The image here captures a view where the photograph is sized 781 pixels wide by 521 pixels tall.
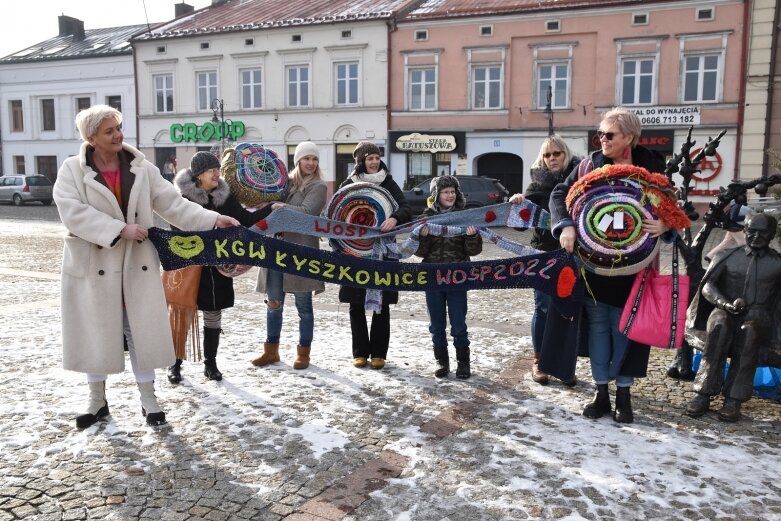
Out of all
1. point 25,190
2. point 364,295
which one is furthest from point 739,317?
point 25,190

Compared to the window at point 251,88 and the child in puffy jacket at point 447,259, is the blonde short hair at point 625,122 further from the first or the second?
the window at point 251,88

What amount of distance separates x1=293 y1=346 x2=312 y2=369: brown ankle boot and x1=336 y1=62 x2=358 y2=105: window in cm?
2333

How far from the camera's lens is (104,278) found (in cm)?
410

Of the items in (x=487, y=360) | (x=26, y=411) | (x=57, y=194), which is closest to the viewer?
(x=57, y=194)

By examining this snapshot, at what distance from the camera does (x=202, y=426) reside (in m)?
4.29

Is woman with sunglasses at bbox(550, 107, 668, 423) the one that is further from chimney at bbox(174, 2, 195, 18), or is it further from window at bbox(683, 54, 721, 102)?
chimney at bbox(174, 2, 195, 18)

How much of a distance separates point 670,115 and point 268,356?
21.5 meters

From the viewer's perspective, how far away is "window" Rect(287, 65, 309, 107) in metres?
28.5

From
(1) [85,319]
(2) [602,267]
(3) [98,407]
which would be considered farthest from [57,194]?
(2) [602,267]

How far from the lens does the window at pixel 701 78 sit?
23.0 m

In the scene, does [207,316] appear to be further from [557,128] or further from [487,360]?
[557,128]

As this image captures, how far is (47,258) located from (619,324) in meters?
11.4

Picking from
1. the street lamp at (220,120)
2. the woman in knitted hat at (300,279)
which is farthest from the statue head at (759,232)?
the street lamp at (220,120)

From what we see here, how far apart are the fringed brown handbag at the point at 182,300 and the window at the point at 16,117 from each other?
36630 mm
